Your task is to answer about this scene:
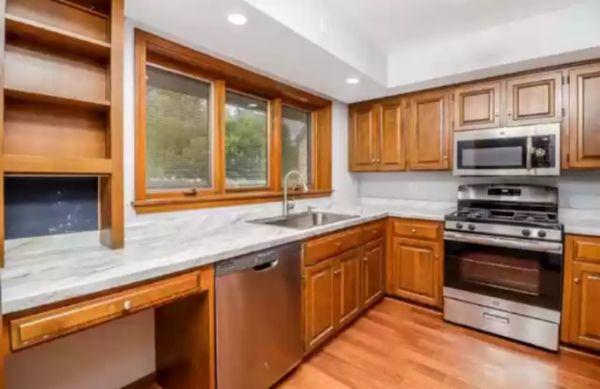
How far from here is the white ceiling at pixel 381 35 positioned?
1.76 metres

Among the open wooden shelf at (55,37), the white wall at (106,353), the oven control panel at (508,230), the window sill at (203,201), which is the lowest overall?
the white wall at (106,353)

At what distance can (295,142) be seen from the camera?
10.7ft

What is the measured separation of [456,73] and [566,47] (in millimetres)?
713

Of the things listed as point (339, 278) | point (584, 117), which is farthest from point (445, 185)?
point (339, 278)

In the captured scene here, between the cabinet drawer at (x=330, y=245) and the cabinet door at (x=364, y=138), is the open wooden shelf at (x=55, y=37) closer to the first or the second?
the cabinet drawer at (x=330, y=245)

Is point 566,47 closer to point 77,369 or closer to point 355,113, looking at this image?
point 355,113

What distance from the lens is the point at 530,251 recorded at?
2305 millimetres

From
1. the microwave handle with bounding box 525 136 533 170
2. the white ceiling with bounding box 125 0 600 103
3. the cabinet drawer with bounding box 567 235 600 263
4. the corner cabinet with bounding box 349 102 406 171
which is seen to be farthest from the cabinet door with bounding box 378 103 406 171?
the cabinet drawer with bounding box 567 235 600 263

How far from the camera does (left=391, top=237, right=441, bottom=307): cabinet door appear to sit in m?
2.80

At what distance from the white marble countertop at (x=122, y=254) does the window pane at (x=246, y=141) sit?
0.51 meters

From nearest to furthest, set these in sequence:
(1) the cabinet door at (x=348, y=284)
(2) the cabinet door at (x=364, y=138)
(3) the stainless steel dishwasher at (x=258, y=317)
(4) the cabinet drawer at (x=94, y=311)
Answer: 1. (4) the cabinet drawer at (x=94, y=311)
2. (3) the stainless steel dishwasher at (x=258, y=317)
3. (1) the cabinet door at (x=348, y=284)
4. (2) the cabinet door at (x=364, y=138)

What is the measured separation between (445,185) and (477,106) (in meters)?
0.86

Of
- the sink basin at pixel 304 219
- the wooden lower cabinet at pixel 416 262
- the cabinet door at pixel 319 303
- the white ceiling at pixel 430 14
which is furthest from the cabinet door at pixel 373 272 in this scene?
the white ceiling at pixel 430 14

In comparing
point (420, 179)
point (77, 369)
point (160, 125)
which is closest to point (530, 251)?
point (420, 179)
